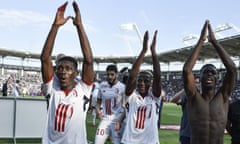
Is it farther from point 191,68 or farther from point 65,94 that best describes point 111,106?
point 65,94

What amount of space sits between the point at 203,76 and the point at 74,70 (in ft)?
5.31

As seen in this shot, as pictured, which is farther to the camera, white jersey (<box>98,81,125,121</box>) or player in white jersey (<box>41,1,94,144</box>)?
white jersey (<box>98,81,125,121</box>)

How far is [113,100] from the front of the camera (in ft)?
29.1

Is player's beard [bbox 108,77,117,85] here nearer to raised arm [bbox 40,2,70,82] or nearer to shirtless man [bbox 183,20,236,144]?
shirtless man [bbox 183,20,236,144]

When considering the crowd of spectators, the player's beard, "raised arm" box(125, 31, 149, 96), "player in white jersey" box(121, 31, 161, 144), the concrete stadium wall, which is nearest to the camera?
"raised arm" box(125, 31, 149, 96)

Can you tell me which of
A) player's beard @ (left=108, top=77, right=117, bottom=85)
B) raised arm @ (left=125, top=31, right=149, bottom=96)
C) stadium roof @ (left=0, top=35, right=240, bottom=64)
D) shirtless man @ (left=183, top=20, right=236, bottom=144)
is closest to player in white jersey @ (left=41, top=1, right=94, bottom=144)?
shirtless man @ (left=183, top=20, right=236, bottom=144)

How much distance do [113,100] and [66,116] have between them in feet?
14.9

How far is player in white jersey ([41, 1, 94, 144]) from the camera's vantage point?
4348mm

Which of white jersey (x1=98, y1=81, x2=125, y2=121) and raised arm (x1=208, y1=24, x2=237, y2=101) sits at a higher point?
raised arm (x1=208, y1=24, x2=237, y2=101)

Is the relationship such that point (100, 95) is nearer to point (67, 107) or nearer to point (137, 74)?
point (137, 74)

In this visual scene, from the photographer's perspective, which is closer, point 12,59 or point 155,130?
point 155,130

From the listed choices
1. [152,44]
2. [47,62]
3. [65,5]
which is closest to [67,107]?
[47,62]

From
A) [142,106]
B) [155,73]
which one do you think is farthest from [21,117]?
[155,73]

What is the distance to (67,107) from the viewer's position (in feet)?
14.3
